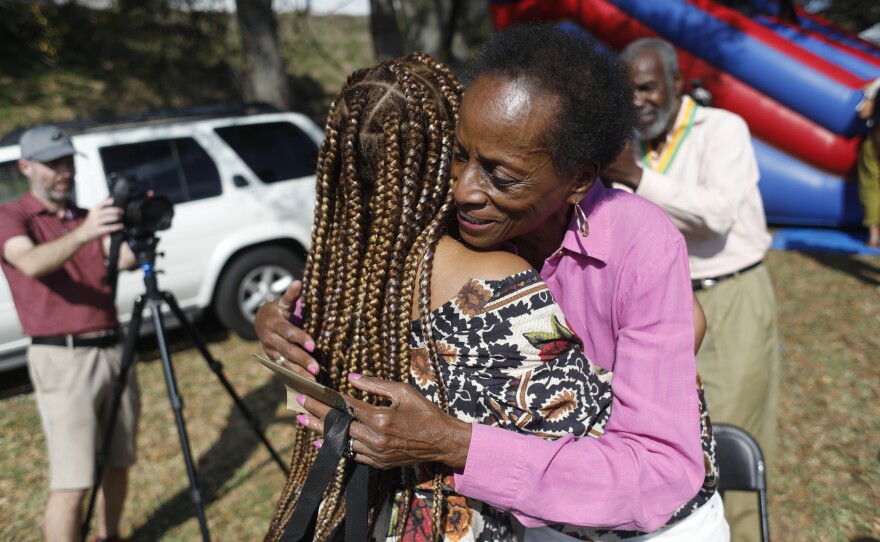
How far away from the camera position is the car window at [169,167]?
519 centimetres

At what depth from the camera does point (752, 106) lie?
6836 mm

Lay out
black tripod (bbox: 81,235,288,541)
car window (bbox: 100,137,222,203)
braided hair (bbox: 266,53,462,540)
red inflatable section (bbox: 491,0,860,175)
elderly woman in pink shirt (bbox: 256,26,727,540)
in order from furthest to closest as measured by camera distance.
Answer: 1. red inflatable section (bbox: 491,0,860,175)
2. car window (bbox: 100,137,222,203)
3. black tripod (bbox: 81,235,288,541)
4. braided hair (bbox: 266,53,462,540)
5. elderly woman in pink shirt (bbox: 256,26,727,540)

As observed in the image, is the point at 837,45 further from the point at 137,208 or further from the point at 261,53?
the point at 137,208

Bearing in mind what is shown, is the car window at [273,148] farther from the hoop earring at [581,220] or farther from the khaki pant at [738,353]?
the hoop earring at [581,220]

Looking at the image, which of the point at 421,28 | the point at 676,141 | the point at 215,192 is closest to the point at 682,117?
the point at 676,141

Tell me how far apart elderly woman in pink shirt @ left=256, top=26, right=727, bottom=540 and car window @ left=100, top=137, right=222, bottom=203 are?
4.59 m

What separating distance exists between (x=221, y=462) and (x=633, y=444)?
11.8ft

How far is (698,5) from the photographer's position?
278 inches

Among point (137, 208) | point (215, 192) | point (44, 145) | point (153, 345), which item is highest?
point (44, 145)

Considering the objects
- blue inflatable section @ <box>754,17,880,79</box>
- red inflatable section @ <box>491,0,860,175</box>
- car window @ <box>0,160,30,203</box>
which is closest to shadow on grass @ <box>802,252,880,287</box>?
red inflatable section @ <box>491,0,860,175</box>

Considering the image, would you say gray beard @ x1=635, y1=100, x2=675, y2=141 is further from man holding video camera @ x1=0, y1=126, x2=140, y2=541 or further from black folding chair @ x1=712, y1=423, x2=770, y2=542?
man holding video camera @ x1=0, y1=126, x2=140, y2=541

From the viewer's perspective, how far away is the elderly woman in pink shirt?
1211mm

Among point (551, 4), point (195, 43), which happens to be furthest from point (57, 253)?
point (195, 43)

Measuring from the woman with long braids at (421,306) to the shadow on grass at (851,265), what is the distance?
6.68 meters
